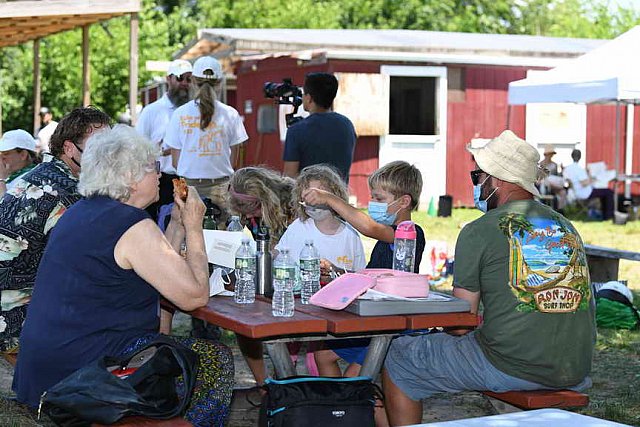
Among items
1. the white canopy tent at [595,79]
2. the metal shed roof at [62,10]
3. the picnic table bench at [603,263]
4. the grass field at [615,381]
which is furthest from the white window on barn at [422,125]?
the picnic table bench at [603,263]

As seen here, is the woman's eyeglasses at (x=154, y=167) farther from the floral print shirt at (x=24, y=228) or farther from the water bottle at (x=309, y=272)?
the floral print shirt at (x=24, y=228)

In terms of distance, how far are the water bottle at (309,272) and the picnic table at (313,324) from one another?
8 cm

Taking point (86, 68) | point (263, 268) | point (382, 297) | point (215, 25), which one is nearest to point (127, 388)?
point (382, 297)

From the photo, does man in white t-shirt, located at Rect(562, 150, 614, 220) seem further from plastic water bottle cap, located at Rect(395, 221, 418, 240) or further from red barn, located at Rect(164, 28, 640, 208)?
plastic water bottle cap, located at Rect(395, 221, 418, 240)

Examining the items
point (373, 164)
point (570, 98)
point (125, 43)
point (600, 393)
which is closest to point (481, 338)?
point (600, 393)

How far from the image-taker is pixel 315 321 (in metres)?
3.29

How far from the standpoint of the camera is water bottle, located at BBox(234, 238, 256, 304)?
3.80m

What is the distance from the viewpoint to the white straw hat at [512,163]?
366 centimetres

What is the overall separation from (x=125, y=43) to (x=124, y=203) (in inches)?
1012

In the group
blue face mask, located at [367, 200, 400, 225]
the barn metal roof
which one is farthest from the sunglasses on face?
the barn metal roof

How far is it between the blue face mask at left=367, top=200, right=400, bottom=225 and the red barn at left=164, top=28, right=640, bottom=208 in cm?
1123

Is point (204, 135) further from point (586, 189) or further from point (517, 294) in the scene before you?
point (586, 189)

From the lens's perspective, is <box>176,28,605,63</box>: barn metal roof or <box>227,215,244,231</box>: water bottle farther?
<box>176,28,605,63</box>: barn metal roof

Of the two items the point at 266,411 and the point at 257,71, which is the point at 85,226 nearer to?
the point at 266,411
